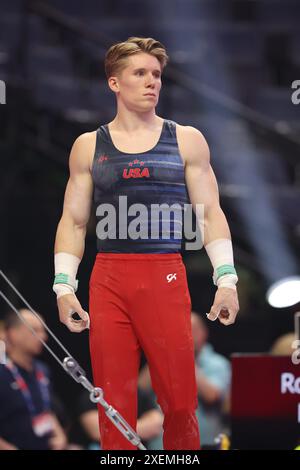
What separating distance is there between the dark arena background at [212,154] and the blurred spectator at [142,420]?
72 millimetres

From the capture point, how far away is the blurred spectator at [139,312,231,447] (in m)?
5.86

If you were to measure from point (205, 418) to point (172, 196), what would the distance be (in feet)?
7.59

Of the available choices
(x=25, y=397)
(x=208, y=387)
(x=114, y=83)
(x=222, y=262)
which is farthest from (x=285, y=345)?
(x=114, y=83)

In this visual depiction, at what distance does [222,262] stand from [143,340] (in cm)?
38

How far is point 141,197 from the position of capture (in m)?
3.86

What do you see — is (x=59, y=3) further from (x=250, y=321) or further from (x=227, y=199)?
(x=250, y=321)

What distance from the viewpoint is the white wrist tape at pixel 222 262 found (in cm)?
387

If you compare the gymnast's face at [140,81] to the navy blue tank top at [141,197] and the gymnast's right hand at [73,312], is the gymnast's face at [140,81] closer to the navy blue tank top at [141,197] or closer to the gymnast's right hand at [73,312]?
the navy blue tank top at [141,197]

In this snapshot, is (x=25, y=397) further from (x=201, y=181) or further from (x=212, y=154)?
(x=212, y=154)

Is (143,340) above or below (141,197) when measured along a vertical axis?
below

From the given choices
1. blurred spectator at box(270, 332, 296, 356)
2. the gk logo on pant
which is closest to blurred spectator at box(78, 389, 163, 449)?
blurred spectator at box(270, 332, 296, 356)

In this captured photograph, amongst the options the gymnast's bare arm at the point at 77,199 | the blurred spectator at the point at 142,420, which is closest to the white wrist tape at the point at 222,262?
the gymnast's bare arm at the point at 77,199

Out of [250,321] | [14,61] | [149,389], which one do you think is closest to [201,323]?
[149,389]

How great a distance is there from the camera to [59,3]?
32.2 ft
